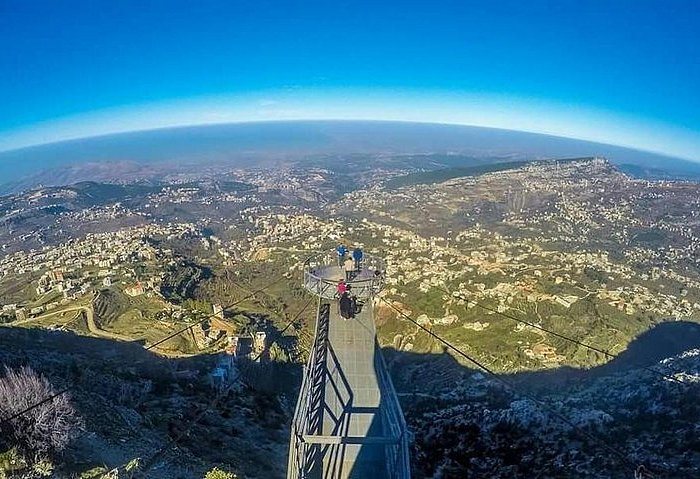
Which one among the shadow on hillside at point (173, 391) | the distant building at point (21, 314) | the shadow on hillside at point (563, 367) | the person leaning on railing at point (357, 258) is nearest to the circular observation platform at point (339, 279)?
the person leaning on railing at point (357, 258)

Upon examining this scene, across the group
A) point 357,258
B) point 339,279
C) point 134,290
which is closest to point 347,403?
point 339,279

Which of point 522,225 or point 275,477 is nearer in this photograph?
point 275,477

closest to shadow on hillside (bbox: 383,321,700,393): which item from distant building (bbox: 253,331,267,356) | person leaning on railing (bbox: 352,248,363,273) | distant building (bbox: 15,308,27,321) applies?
distant building (bbox: 253,331,267,356)

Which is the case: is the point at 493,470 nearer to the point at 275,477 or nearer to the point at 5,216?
the point at 275,477

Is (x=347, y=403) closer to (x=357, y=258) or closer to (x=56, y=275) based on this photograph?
(x=357, y=258)

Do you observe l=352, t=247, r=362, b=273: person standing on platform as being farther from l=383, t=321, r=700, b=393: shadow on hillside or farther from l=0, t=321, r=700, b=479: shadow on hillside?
l=383, t=321, r=700, b=393: shadow on hillside

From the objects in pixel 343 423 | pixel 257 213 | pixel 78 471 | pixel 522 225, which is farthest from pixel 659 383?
pixel 257 213
